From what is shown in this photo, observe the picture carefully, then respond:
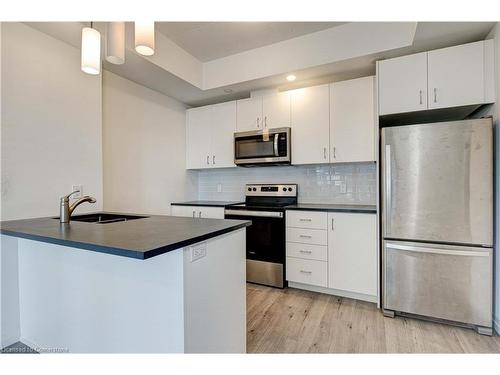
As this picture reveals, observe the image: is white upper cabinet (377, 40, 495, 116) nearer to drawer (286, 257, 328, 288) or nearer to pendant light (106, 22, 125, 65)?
drawer (286, 257, 328, 288)

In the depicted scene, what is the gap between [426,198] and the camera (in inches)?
81.4

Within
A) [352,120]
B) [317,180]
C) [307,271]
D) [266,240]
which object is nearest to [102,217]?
[266,240]

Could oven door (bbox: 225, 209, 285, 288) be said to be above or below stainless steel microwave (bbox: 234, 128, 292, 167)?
below

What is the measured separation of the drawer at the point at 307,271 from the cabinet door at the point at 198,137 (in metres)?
1.73

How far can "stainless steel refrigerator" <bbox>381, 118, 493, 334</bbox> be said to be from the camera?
193 cm

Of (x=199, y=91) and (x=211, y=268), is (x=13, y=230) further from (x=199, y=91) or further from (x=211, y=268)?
(x=199, y=91)

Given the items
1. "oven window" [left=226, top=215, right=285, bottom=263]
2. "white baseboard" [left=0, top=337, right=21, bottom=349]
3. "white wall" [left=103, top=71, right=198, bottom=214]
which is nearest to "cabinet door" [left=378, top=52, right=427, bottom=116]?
"oven window" [left=226, top=215, right=285, bottom=263]

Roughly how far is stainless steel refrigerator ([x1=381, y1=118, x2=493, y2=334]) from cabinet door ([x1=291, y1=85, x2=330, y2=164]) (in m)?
0.69

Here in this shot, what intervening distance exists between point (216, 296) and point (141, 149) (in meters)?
2.25

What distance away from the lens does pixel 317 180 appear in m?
3.19

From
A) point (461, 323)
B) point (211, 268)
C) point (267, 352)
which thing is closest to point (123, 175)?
point (211, 268)

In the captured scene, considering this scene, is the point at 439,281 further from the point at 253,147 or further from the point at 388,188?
the point at 253,147
